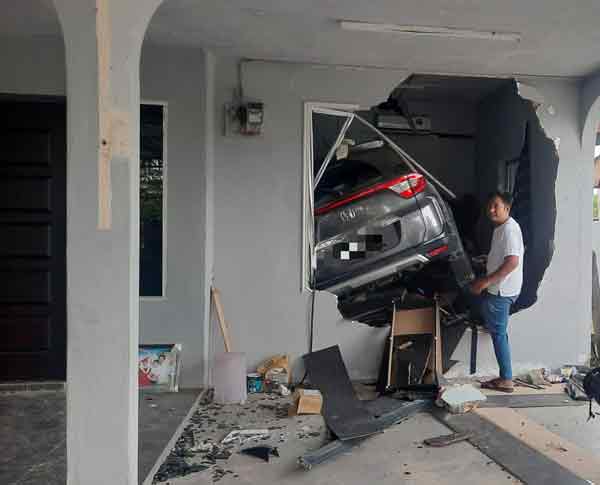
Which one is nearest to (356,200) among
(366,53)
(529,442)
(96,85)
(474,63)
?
(366,53)

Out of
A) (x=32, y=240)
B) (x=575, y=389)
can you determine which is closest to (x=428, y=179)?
(x=575, y=389)

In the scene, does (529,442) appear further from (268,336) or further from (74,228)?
(74,228)

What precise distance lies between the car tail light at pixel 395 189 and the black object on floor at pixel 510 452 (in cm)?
183

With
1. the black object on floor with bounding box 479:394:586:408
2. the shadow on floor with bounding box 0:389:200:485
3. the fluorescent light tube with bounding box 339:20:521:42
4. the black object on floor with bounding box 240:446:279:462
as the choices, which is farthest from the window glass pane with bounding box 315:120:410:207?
the black object on floor with bounding box 240:446:279:462

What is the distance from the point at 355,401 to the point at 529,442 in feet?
3.58

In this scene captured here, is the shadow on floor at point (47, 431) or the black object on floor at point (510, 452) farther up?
the shadow on floor at point (47, 431)

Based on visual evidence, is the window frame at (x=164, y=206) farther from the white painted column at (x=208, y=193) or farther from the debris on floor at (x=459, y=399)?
the debris on floor at (x=459, y=399)

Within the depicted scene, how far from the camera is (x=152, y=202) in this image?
3922 mm

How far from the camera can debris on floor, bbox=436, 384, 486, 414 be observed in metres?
3.44

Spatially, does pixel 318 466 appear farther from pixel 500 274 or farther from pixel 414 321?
pixel 500 274

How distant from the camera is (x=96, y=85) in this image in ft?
6.81

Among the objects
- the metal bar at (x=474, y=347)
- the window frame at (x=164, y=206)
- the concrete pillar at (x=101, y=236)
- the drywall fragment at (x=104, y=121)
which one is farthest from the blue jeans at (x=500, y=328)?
the drywall fragment at (x=104, y=121)

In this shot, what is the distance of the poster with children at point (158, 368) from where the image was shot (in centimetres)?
382

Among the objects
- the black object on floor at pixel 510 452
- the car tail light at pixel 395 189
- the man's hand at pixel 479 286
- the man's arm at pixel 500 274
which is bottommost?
the black object on floor at pixel 510 452
